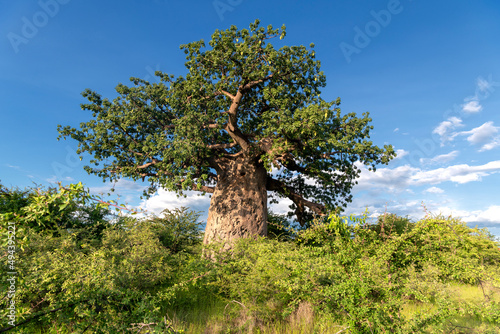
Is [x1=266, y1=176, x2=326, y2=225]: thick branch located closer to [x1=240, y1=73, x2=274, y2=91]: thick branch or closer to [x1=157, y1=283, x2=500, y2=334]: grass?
[x1=240, y1=73, x2=274, y2=91]: thick branch

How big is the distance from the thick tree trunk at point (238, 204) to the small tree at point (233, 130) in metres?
0.04

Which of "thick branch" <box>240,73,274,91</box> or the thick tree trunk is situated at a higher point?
"thick branch" <box>240,73,274,91</box>

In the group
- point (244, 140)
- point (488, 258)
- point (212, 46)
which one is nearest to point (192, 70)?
point (212, 46)

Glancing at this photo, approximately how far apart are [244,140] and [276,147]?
2.17 meters

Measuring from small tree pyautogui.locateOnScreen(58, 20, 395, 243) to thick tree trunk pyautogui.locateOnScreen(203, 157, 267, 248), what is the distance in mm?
39

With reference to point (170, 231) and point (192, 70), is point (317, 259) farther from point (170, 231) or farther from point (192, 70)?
point (192, 70)

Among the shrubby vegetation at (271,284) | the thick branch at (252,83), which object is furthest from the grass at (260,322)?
the thick branch at (252,83)

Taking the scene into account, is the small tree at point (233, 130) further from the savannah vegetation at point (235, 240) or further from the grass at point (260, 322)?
the grass at point (260, 322)

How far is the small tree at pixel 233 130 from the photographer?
442 inches

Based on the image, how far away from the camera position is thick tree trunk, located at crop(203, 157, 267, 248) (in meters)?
12.0

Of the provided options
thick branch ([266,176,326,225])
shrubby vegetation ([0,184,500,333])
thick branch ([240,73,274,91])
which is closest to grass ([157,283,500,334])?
shrubby vegetation ([0,184,500,333])

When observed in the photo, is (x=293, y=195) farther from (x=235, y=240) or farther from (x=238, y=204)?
(x=235, y=240)

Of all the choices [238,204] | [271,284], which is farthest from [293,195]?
[271,284]

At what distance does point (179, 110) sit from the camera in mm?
13609
